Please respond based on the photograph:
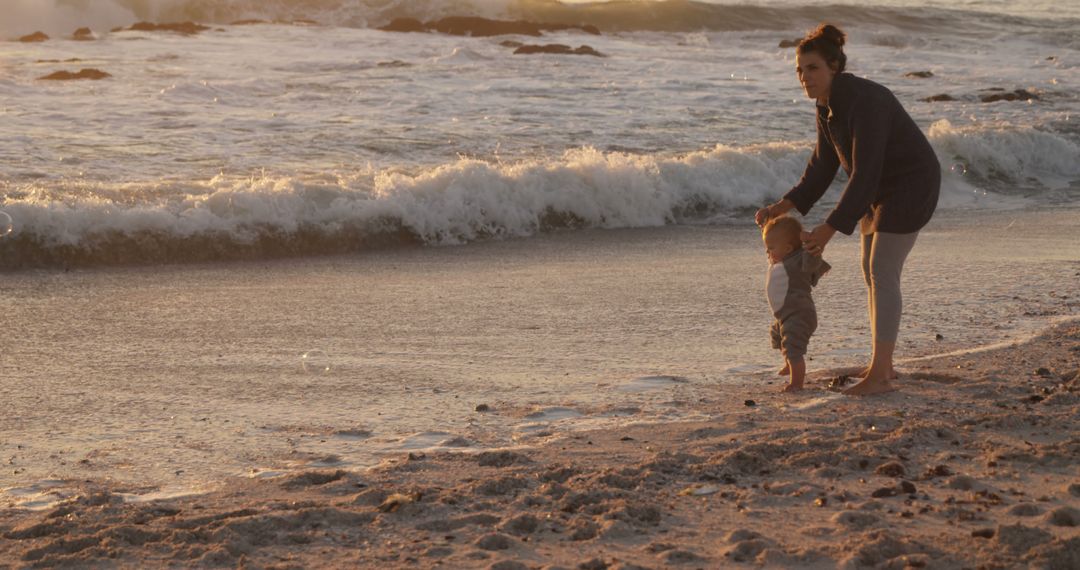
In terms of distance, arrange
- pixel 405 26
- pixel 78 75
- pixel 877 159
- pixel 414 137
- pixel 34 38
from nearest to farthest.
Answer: pixel 877 159 → pixel 414 137 → pixel 78 75 → pixel 34 38 → pixel 405 26

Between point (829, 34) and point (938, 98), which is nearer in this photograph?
point (829, 34)

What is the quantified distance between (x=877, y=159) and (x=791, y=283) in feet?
2.35

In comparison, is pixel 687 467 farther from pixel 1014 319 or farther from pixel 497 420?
pixel 1014 319

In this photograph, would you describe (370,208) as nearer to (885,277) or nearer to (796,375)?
(796,375)

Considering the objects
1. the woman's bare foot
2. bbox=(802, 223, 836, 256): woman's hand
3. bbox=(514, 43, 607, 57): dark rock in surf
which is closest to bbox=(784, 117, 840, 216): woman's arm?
bbox=(802, 223, 836, 256): woman's hand

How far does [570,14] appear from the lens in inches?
1531

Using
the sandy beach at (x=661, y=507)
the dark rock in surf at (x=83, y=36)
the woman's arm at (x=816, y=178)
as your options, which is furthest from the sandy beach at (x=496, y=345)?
the dark rock in surf at (x=83, y=36)

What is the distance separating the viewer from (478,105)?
18547 mm

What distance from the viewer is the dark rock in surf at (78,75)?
19.7 metres

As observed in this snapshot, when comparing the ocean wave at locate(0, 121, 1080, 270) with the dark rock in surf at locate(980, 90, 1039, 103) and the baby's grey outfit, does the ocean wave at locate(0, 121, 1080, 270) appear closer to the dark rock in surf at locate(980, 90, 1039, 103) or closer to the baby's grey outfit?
the baby's grey outfit

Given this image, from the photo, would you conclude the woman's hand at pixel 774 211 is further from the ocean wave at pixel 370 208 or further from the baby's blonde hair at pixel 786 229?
the ocean wave at pixel 370 208

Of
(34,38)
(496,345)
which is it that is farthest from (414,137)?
(34,38)

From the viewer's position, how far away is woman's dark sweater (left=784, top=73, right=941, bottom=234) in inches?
202

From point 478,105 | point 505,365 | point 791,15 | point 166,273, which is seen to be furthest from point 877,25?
point 505,365
